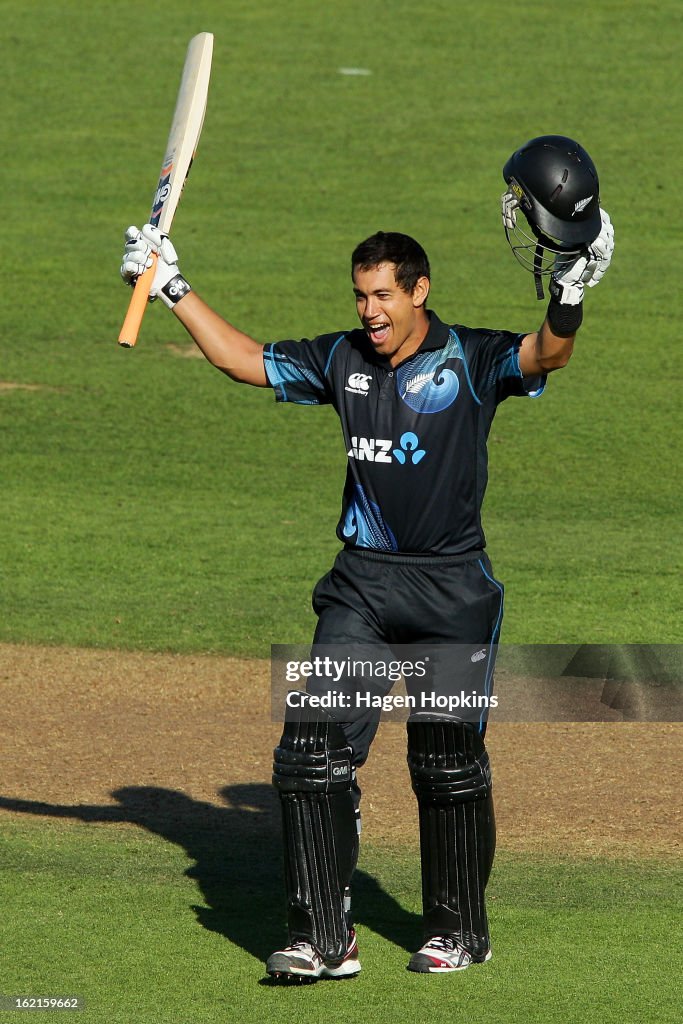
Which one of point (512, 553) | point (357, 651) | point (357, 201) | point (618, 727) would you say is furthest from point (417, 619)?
point (357, 201)

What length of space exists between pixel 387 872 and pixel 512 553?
4415mm

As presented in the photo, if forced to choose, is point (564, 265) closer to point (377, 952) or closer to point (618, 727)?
point (377, 952)

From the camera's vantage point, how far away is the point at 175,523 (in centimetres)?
1115

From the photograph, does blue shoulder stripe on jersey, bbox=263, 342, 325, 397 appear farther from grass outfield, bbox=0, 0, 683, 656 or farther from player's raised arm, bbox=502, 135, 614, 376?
grass outfield, bbox=0, 0, 683, 656

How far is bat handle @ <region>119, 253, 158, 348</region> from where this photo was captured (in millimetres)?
5590

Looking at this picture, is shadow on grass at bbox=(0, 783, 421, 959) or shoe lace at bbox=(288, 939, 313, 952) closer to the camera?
shoe lace at bbox=(288, 939, 313, 952)

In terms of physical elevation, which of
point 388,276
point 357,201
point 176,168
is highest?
point 357,201

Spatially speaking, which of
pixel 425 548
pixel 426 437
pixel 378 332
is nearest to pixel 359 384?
pixel 378 332

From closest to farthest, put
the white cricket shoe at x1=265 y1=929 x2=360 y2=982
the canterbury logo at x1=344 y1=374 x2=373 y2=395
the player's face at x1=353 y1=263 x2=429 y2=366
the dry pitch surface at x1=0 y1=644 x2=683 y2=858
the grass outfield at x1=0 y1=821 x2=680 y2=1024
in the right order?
1. the grass outfield at x1=0 y1=821 x2=680 y2=1024
2. the white cricket shoe at x1=265 y1=929 x2=360 y2=982
3. the player's face at x1=353 y1=263 x2=429 y2=366
4. the canterbury logo at x1=344 y1=374 x2=373 y2=395
5. the dry pitch surface at x1=0 y1=644 x2=683 y2=858

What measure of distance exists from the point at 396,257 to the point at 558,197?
53 centimetres

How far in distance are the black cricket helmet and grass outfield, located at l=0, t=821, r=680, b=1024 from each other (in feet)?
7.11

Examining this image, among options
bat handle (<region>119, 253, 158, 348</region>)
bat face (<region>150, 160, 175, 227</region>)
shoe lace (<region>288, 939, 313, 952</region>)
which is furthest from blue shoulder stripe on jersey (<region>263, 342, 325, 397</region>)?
shoe lace (<region>288, 939, 313, 952</region>)

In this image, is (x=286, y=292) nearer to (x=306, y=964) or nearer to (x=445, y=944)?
(x=445, y=944)

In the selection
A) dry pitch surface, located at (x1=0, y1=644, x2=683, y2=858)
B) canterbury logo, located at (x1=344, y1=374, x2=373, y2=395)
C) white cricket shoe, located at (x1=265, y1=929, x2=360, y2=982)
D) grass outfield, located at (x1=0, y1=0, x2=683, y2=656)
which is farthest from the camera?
grass outfield, located at (x1=0, y1=0, x2=683, y2=656)
